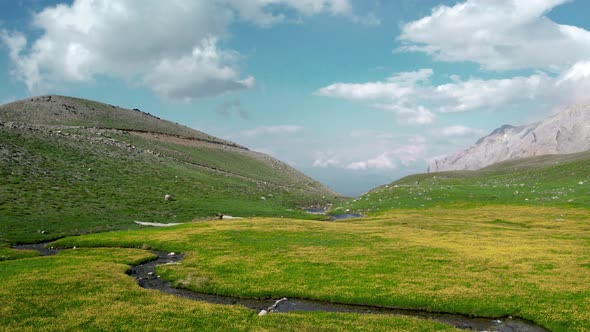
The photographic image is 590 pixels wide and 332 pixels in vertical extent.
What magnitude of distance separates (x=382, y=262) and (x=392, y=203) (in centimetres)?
6071

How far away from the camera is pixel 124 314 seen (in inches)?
861

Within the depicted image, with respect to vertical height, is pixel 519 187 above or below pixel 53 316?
above

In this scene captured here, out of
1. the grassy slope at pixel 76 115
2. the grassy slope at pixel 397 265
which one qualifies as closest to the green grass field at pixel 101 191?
the grassy slope at pixel 397 265

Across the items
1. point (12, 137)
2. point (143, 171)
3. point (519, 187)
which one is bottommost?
point (519, 187)

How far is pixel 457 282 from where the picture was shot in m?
28.4

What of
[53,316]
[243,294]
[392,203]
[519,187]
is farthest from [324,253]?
[519,187]

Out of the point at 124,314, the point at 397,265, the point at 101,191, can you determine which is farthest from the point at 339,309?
the point at 101,191

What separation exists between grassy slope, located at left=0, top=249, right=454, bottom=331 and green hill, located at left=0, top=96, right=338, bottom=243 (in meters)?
27.4

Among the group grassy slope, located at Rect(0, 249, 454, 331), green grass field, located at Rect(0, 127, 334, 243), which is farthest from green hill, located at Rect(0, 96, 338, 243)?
→ grassy slope, located at Rect(0, 249, 454, 331)

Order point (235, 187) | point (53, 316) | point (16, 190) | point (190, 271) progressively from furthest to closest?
point (235, 187) → point (16, 190) → point (190, 271) → point (53, 316)

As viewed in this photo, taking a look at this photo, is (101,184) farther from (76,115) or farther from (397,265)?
(76,115)

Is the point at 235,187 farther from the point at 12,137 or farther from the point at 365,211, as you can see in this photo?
the point at 12,137

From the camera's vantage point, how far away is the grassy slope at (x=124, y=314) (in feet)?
67.1

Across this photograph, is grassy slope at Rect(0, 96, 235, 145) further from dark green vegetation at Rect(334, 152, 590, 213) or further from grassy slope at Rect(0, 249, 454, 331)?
grassy slope at Rect(0, 249, 454, 331)
